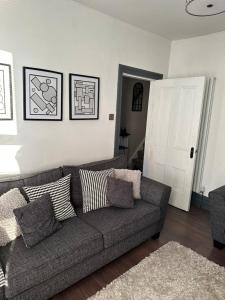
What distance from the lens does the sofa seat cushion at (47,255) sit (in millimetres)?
1499

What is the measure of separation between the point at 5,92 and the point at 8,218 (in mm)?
1190

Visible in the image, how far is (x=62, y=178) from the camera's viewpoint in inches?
90.5

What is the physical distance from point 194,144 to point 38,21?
8.17ft

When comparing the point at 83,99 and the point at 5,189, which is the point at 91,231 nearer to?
the point at 5,189

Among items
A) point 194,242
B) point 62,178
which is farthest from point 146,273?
point 62,178

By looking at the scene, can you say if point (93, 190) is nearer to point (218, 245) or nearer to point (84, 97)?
point (84, 97)

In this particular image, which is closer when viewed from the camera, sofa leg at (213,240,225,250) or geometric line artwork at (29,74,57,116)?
geometric line artwork at (29,74,57,116)

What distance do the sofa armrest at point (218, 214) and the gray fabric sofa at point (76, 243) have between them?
51cm

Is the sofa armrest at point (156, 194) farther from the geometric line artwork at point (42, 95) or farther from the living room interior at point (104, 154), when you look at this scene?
the geometric line artwork at point (42, 95)

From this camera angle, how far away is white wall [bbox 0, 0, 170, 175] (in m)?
2.16

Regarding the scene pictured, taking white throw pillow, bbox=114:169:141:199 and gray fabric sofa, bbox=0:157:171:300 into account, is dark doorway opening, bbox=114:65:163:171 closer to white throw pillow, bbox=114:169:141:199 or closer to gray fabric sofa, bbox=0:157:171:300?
white throw pillow, bbox=114:169:141:199

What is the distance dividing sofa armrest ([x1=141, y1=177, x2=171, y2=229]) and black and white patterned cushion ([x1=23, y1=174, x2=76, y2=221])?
0.91m

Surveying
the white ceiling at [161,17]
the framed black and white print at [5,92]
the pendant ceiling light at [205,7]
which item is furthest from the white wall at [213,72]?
the framed black and white print at [5,92]

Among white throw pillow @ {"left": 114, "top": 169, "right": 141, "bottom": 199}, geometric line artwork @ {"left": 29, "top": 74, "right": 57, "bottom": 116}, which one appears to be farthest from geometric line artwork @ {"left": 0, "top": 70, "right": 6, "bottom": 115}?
white throw pillow @ {"left": 114, "top": 169, "right": 141, "bottom": 199}
